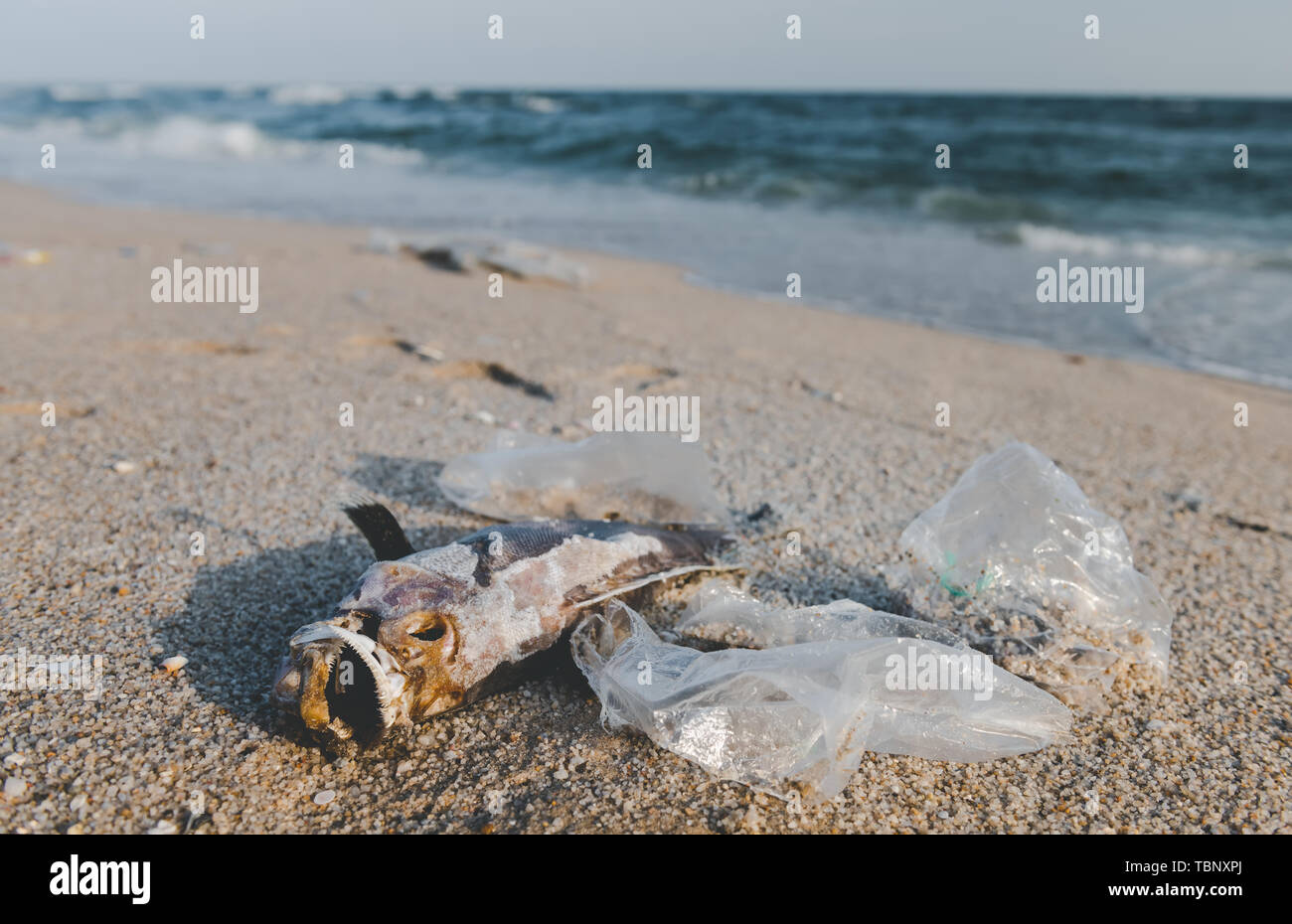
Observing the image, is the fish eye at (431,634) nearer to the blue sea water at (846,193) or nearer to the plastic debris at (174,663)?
the plastic debris at (174,663)

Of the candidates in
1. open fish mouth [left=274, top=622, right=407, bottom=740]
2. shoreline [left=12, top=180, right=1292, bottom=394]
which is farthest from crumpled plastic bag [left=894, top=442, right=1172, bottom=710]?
shoreline [left=12, top=180, right=1292, bottom=394]

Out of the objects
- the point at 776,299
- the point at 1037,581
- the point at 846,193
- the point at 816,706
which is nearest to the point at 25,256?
the point at 776,299

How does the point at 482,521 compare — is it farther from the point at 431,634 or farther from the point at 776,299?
the point at 776,299

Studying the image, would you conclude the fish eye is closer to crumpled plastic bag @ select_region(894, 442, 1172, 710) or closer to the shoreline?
crumpled plastic bag @ select_region(894, 442, 1172, 710)

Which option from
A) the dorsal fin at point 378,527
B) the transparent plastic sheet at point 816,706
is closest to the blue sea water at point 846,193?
the transparent plastic sheet at point 816,706
